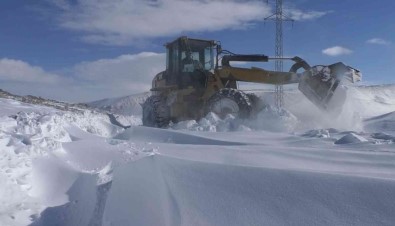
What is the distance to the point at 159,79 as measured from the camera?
1488 centimetres

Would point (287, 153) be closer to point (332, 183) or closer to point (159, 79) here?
point (332, 183)

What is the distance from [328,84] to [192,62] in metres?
4.09

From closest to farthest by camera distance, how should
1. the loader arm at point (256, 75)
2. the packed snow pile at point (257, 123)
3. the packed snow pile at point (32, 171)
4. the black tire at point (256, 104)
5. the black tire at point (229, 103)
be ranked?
1. the packed snow pile at point (32, 171)
2. the packed snow pile at point (257, 123)
3. the black tire at point (229, 103)
4. the black tire at point (256, 104)
5. the loader arm at point (256, 75)

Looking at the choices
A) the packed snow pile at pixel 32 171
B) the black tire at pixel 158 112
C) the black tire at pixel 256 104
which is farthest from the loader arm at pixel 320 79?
the packed snow pile at pixel 32 171

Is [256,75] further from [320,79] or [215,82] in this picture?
[320,79]

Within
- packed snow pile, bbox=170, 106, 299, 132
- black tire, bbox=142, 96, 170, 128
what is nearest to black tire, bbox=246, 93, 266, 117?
packed snow pile, bbox=170, 106, 299, 132

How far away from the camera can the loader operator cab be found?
43.0 ft

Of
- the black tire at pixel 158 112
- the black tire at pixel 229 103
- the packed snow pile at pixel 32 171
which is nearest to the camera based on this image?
the packed snow pile at pixel 32 171

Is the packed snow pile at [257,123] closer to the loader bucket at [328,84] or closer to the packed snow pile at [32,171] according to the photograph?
the loader bucket at [328,84]

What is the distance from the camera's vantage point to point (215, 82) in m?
12.6

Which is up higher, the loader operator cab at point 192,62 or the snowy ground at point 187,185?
the loader operator cab at point 192,62

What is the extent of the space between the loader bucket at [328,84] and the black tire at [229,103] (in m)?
1.64

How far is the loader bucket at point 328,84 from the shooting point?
1102 centimetres

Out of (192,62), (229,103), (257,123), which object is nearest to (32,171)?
(257,123)
